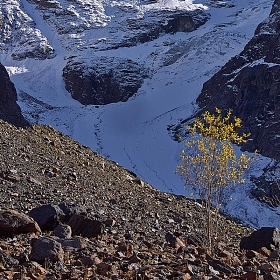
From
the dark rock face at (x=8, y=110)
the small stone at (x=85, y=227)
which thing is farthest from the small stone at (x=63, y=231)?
the dark rock face at (x=8, y=110)

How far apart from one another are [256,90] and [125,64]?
54548 mm

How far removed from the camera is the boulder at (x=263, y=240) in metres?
13.0

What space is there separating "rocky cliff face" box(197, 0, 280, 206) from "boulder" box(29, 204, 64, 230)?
242ft

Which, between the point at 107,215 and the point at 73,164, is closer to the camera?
the point at 107,215

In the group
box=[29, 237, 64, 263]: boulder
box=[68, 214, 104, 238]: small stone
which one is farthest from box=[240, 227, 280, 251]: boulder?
box=[29, 237, 64, 263]: boulder

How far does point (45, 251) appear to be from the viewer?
7781mm

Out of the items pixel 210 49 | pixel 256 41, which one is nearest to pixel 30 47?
pixel 210 49

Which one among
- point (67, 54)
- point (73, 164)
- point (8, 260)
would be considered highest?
point (8, 260)

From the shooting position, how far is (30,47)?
16262 centimetres

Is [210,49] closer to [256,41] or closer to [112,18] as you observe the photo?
[256,41]

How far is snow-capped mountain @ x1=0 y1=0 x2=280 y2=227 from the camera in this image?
100750 millimetres

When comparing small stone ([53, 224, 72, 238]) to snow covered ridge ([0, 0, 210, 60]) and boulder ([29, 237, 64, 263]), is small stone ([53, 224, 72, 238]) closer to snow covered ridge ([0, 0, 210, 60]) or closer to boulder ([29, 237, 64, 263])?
boulder ([29, 237, 64, 263])

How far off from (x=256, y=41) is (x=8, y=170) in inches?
4154

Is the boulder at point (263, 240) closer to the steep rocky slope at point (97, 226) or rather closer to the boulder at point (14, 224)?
the steep rocky slope at point (97, 226)
